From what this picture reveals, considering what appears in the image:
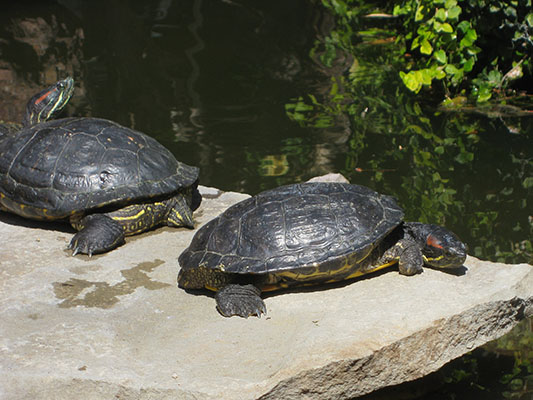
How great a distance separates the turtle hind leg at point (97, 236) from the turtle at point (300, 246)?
88cm

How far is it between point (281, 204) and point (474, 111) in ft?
20.3

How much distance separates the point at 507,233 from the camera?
21.5 ft

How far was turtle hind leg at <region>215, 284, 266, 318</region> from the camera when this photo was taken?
4.26 m

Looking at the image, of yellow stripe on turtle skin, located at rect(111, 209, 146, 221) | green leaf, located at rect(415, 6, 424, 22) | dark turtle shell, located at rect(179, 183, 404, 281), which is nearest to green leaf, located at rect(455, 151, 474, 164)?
green leaf, located at rect(415, 6, 424, 22)

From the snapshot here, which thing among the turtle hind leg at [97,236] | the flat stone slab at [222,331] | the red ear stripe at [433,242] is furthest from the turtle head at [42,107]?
the red ear stripe at [433,242]

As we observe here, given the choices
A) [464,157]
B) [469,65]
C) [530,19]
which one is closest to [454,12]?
→ [469,65]

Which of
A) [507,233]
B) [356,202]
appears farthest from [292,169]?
[356,202]

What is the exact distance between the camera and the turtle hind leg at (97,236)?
5.12 m

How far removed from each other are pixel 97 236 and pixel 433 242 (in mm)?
2514

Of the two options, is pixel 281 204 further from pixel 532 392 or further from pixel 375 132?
pixel 375 132

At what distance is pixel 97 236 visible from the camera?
5156 mm

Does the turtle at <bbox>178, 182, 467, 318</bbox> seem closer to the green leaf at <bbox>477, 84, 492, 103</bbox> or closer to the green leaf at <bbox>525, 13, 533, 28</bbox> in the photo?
the green leaf at <bbox>477, 84, 492, 103</bbox>

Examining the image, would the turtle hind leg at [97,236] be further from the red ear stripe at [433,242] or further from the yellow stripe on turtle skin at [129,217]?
the red ear stripe at [433,242]

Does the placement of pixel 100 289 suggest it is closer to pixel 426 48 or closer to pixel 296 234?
pixel 296 234
